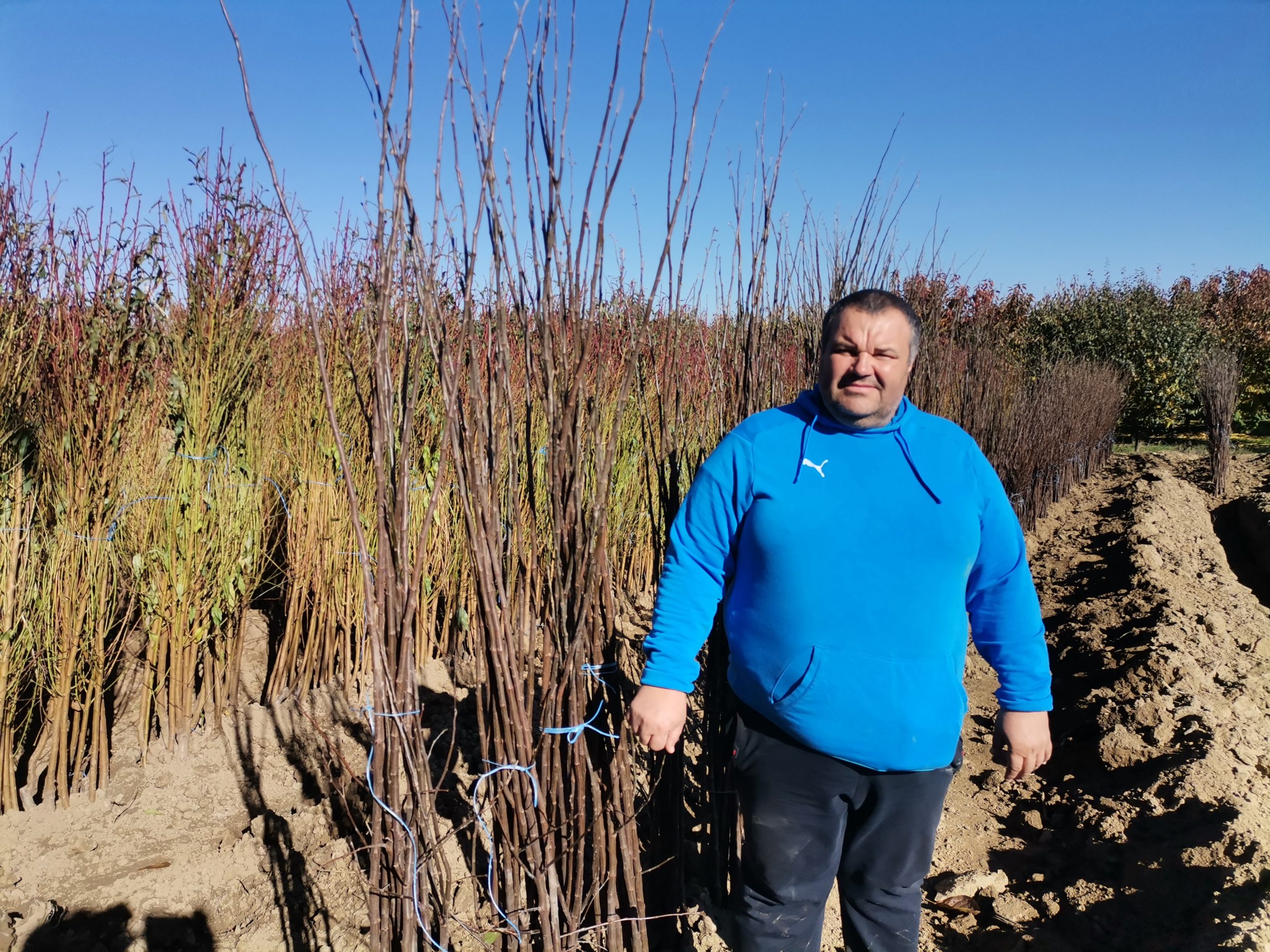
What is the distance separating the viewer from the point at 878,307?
1557 mm

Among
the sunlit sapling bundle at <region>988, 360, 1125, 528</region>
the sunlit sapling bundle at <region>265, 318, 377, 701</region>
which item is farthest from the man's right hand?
the sunlit sapling bundle at <region>988, 360, 1125, 528</region>

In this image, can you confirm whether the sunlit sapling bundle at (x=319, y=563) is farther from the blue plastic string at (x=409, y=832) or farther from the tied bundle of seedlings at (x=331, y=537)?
the blue plastic string at (x=409, y=832)

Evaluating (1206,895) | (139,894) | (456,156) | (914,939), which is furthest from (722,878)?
(456,156)

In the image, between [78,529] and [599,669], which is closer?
[599,669]

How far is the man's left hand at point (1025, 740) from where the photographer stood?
5.37 ft

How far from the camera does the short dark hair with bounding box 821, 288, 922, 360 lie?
61.3 inches

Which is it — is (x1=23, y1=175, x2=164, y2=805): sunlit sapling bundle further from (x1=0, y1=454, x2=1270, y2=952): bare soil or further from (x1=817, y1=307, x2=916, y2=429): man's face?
(x1=817, y1=307, x2=916, y2=429): man's face

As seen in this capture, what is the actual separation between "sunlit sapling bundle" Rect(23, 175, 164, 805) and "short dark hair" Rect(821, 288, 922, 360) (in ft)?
7.79

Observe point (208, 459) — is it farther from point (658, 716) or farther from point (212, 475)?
point (658, 716)

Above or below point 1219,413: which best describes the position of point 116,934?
below

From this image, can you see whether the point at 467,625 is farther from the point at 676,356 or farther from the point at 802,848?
the point at 802,848

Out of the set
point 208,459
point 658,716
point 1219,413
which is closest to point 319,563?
point 208,459

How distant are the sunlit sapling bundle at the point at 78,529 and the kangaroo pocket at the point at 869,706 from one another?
88.4 inches

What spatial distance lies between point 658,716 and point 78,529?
2.21 m
